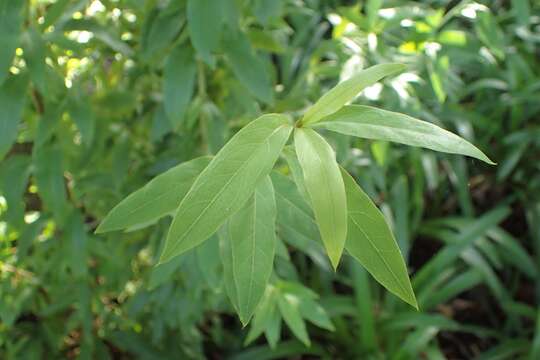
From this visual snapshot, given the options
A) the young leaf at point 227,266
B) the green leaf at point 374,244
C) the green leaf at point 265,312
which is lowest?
the green leaf at point 265,312

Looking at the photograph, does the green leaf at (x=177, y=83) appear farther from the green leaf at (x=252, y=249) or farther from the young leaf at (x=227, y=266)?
the green leaf at (x=252, y=249)

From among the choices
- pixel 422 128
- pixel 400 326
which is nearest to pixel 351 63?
pixel 422 128

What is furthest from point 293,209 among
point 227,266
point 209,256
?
point 209,256

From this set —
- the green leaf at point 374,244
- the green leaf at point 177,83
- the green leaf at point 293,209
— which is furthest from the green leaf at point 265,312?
the green leaf at point 374,244

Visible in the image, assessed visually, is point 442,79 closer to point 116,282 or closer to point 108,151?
point 108,151

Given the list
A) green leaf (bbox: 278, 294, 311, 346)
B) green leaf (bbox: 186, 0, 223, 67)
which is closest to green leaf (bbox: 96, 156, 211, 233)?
green leaf (bbox: 186, 0, 223, 67)

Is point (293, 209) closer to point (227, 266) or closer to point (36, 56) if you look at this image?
point (227, 266)
